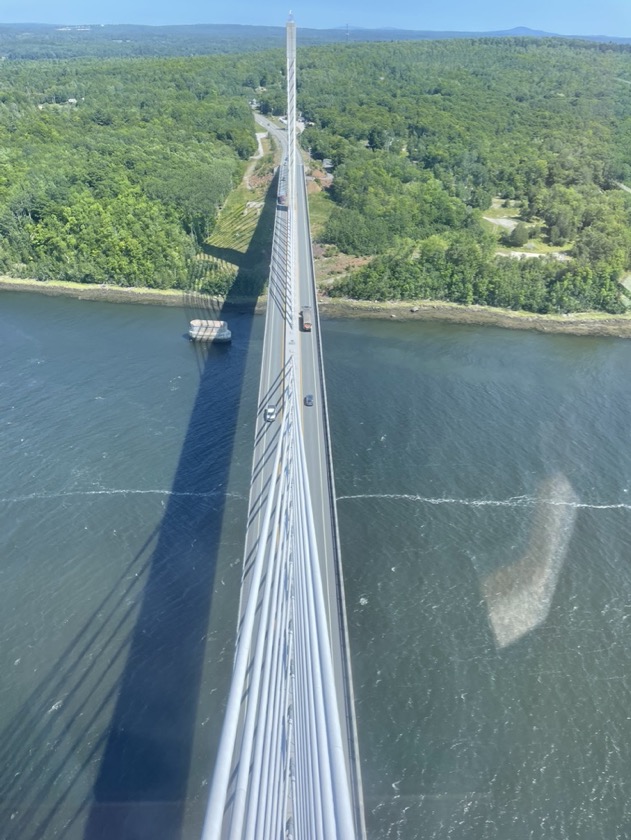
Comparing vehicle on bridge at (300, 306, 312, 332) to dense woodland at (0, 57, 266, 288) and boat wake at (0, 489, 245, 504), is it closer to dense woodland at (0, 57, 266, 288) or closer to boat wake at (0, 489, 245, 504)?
boat wake at (0, 489, 245, 504)

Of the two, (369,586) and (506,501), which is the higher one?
(506,501)

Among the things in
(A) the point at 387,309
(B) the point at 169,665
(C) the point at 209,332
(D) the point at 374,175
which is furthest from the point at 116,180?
(B) the point at 169,665

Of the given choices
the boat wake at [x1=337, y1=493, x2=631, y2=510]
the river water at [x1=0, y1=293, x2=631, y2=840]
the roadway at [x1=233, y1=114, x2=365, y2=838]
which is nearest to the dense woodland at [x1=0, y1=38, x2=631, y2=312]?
the river water at [x1=0, y1=293, x2=631, y2=840]

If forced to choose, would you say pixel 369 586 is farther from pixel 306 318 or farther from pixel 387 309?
pixel 387 309

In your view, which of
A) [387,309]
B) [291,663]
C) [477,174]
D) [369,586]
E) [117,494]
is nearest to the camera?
[291,663]

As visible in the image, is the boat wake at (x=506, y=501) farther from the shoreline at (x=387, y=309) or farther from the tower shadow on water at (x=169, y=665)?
the shoreline at (x=387, y=309)

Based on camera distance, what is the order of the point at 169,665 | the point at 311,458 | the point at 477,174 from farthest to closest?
the point at 477,174 < the point at 311,458 < the point at 169,665

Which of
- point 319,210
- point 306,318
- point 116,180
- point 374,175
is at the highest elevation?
point 116,180

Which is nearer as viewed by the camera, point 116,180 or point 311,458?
point 311,458

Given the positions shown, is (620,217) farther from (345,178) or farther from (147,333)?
(147,333)
